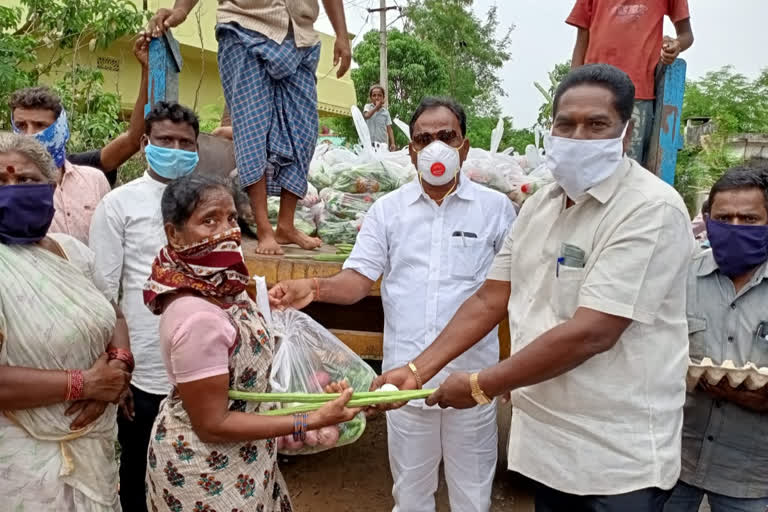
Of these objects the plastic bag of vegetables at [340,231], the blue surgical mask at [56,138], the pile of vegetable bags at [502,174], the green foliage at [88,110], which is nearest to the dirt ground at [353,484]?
the plastic bag of vegetables at [340,231]

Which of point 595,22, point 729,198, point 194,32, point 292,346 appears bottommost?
point 292,346

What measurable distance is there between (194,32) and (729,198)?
14203mm

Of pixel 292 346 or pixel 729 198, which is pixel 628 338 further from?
pixel 292 346

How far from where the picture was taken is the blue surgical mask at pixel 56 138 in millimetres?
2937

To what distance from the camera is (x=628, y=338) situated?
1.81 metres

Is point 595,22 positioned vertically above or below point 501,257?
above

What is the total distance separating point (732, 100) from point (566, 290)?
73.1 ft

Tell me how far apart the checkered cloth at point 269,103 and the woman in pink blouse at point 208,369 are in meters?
1.47

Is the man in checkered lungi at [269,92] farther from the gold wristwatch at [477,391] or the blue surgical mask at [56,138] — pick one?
the gold wristwatch at [477,391]

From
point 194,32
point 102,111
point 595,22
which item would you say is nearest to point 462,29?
point 194,32

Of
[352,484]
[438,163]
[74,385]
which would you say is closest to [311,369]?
[74,385]

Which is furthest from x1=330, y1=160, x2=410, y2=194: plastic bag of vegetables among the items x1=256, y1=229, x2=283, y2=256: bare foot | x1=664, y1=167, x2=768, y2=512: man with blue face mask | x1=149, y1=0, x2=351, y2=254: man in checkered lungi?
x1=664, y1=167, x2=768, y2=512: man with blue face mask

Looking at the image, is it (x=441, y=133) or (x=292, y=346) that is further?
(x=441, y=133)

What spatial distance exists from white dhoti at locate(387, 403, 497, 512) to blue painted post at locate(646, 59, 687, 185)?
160cm
